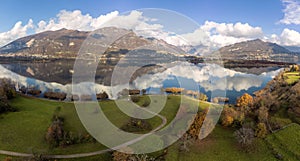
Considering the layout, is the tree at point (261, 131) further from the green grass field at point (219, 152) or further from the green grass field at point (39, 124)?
the green grass field at point (39, 124)

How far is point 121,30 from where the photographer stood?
1800 centimetres

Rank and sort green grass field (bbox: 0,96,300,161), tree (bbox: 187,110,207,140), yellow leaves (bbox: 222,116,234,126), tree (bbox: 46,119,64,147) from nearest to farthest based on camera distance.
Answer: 1. green grass field (bbox: 0,96,300,161)
2. tree (bbox: 46,119,64,147)
3. tree (bbox: 187,110,207,140)
4. yellow leaves (bbox: 222,116,234,126)

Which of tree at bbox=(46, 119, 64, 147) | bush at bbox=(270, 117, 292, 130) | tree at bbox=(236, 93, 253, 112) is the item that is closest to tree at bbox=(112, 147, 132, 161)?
tree at bbox=(46, 119, 64, 147)

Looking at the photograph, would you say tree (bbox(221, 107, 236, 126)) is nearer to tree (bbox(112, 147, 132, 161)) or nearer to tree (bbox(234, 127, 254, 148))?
tree (bbox(234, 127, 254, 148))

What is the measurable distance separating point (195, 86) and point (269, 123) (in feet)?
142

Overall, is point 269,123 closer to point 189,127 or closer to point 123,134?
point 189,127

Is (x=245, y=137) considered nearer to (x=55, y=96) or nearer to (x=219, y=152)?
(x=219, y=152)

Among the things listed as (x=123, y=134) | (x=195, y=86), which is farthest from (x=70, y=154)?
(x=195, y=86)

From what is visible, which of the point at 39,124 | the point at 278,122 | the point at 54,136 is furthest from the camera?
the point at 278,122

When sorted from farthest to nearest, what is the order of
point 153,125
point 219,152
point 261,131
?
point 153,125 < point 261,131 < point 219,152

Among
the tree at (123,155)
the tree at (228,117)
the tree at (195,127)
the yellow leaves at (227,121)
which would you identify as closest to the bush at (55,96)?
the tree at (123,155)

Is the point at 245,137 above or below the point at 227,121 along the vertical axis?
below

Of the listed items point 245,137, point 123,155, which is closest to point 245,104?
point 245,137

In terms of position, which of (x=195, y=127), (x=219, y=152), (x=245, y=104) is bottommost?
(x=219, y=152)
